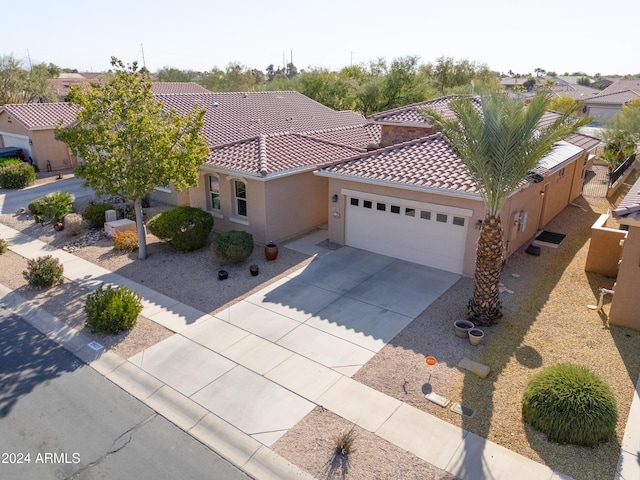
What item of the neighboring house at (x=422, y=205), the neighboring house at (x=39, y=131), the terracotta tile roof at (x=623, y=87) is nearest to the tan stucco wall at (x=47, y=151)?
the neighboring house at (x=39, y=131)

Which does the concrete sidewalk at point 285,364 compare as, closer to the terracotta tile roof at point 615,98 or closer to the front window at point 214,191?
the front window at point 214,191

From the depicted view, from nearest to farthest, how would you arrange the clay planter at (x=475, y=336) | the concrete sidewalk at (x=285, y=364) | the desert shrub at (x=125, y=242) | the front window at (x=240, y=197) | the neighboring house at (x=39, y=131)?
the concrete sidewalk at (x=285, y=364) → the clay planter at (x=475, y=336) → the desert shrub at (x=125, y=242) → the front window at (x=240, y=197) → the neighboring house at (x=39, y=131)

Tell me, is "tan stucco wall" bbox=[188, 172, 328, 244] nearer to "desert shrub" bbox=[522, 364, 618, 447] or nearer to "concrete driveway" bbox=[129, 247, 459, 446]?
"concrete driveway" bbox=[129, 247, 459, 446]


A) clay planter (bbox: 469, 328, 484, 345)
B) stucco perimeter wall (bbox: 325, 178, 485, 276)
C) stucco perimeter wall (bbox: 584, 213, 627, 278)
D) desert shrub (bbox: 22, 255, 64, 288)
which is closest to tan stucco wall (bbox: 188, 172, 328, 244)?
stucco perimeter wall (bbox: 325, 178, 485, 276)

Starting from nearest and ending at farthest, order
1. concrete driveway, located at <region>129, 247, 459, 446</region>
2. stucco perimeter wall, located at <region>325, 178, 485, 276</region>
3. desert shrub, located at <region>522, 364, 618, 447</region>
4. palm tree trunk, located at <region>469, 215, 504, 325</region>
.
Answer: desert shrub, located at <region>522, 364, 618, 447</region> < concrete driveway, located at <region>129, 247, 459, 446</region> < palm tree trunk, located at <region>469, 215, 504, 325</region> < stucco perimeter wall, located at <region>325, 178, 485, 276</region>

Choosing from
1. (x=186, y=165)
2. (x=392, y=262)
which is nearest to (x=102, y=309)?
(x=186, y=165)

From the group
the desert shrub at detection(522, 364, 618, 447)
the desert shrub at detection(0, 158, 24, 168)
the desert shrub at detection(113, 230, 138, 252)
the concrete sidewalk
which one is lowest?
the concrete sidewalk
